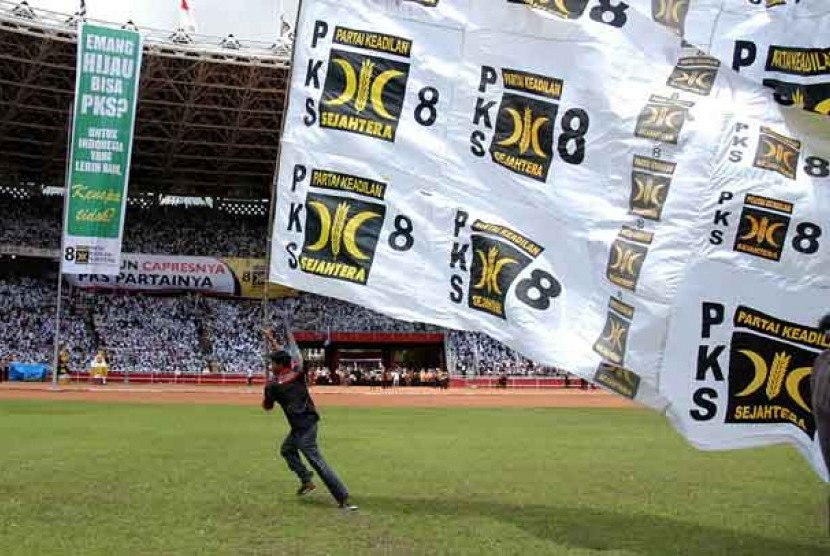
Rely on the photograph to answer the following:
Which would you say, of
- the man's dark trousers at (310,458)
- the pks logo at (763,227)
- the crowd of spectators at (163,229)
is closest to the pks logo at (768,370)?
the pks logo at (763,227)

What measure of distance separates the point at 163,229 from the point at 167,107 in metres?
13.0

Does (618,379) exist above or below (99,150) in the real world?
above

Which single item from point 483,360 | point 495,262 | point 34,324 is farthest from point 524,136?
point 483,360

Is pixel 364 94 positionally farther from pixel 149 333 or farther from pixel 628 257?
pixel 149 333

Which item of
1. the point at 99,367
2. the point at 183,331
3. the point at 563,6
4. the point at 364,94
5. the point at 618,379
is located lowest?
the point at 183,331

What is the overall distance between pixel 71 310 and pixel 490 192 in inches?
1940

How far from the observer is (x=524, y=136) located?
9266 millimetres

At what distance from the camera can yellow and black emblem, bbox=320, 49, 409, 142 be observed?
31.8 ft

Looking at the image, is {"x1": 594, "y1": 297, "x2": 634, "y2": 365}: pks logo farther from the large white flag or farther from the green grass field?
the green grass field

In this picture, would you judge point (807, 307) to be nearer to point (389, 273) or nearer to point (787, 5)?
point (787, 5)

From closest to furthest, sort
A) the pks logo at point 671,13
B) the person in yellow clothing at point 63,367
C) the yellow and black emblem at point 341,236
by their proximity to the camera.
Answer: the pks logo at point 671,13 → the yellow and black emblem at point 341,236 → the person in yellow clothing at point 63,367

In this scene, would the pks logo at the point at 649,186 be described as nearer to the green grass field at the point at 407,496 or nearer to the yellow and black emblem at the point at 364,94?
the yellow and black emblem at the point at 364,94

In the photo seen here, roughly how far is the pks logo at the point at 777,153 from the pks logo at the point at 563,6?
2150mm

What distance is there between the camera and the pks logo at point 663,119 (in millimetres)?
8403
